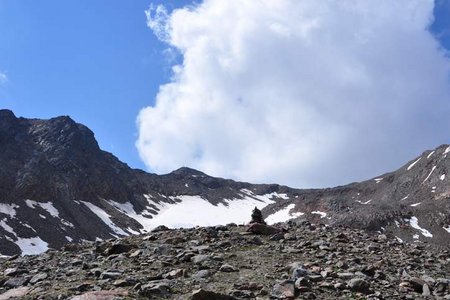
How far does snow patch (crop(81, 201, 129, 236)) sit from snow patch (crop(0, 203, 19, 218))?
28823 mm

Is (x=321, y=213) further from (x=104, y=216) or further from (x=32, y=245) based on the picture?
(x=32, y=245)

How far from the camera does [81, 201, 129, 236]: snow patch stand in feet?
445

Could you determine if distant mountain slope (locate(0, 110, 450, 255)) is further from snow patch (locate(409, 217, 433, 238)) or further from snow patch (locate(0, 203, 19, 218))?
snow patch (locate(409, 217, 433, 238))

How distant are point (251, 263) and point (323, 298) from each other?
375cm

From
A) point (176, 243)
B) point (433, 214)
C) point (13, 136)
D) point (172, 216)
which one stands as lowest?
point (176, 243)

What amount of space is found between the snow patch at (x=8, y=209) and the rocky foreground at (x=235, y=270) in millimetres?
98559

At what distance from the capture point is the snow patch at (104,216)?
136 meters

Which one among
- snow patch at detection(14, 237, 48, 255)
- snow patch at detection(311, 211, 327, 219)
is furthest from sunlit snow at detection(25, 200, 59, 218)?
snow patch at detection(311, 211, 327, 219)

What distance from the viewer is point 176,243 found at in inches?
728

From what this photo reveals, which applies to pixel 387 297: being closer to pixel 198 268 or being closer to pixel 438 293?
pixel 438 293

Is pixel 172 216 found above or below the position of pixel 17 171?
below

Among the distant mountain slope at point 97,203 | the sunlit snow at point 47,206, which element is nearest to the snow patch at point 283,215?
the distant mountain slope at point 97,203

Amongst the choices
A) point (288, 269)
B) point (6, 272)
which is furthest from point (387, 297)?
point (6, 272)

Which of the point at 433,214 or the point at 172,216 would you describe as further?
the point at 172,216
